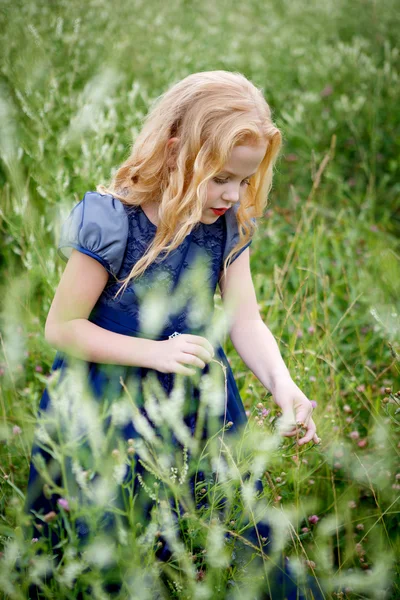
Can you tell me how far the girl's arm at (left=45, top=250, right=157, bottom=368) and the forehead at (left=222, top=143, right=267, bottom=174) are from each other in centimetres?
36

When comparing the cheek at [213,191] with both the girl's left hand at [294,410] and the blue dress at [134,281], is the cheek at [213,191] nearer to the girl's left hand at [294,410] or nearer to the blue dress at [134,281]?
the blue dress at [134,281]

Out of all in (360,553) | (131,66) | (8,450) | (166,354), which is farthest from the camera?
(131,66)

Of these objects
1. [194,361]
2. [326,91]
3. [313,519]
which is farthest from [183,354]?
[326,91]

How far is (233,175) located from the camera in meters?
1.30

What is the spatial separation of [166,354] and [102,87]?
1149mm

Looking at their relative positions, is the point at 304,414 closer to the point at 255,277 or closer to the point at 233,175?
the point at 233,175

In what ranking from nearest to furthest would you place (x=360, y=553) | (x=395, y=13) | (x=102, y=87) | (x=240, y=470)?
(x=240, y=470) → (x=360, y=553) → (x=102, y=87) → (x=395, y=13)

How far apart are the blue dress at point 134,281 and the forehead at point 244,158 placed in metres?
0.18

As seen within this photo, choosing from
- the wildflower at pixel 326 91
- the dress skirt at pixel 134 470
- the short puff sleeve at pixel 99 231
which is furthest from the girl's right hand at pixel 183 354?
the wildflower at pixel 326 91

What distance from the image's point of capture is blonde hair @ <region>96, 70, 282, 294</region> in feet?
4.15

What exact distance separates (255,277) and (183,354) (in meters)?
1.47

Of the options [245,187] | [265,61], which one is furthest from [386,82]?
[245,187]

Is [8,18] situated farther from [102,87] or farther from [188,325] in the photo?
[188,325]

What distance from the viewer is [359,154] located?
3633mm
